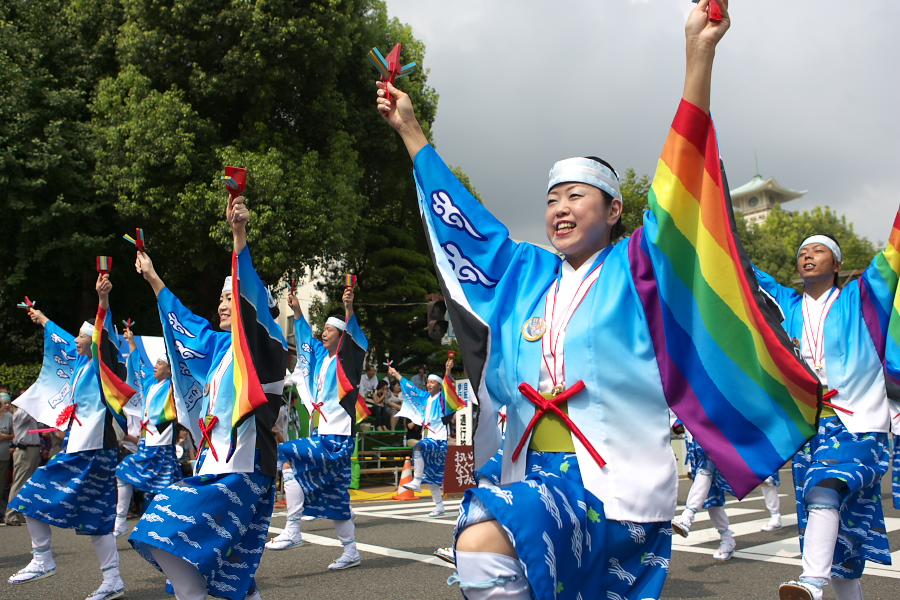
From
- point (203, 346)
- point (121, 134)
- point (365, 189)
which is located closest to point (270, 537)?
point (203, 346)

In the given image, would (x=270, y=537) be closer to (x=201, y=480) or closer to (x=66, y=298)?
(x=201, y=480)

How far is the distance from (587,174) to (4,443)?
1026 centimetres

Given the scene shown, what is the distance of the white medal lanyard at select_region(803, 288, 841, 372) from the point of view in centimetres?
441

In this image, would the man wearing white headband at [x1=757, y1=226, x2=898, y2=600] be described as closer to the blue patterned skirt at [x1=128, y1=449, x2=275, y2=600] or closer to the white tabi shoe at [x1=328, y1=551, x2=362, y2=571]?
the blue patterned skirt at [x1=128, y1=449, x2=275, y2=600]

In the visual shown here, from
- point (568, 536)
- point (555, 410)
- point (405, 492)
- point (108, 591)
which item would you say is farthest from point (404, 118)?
point (405, 492)

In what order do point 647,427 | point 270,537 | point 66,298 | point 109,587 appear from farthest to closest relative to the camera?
point 66,298 → point 270,537 → point 109,587 → point 647,427

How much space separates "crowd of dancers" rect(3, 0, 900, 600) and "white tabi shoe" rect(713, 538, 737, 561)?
207 cm

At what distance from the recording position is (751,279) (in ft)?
7.40

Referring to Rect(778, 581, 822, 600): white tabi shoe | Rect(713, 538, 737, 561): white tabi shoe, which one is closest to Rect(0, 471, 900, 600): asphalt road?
Rect(713, 538, 737, 561): white tabi shoe

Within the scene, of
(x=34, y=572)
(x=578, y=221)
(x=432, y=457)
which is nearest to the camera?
(x=578, y=221)

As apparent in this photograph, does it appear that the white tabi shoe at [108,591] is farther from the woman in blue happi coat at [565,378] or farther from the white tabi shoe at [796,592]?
the white tabi shoe at [796,592]

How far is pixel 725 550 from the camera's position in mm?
6227

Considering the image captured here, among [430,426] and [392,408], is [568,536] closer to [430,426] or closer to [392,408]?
[430,426]

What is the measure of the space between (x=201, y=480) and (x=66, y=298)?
1423 cm
